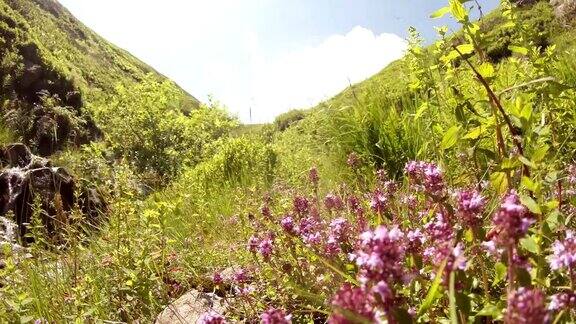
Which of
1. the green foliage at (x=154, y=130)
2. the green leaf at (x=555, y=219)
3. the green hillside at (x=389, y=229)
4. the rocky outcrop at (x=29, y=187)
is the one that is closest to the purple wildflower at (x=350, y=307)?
the green hillside at (x=389, y=229)

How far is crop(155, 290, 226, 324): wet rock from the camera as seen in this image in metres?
3.43

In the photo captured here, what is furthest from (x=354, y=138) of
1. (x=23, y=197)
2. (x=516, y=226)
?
(x=23, y=197)

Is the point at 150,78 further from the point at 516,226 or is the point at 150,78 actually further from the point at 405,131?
the point at 516,226

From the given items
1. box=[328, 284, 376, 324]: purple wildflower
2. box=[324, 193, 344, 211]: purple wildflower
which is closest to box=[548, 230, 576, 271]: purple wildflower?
box=[328, 284, 376, 324]: purple wildflower

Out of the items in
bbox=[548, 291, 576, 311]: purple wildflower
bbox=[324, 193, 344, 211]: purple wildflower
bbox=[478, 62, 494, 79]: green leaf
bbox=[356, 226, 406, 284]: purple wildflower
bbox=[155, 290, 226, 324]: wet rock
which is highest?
bbox=[478, 62, 494, 79]: green leaf

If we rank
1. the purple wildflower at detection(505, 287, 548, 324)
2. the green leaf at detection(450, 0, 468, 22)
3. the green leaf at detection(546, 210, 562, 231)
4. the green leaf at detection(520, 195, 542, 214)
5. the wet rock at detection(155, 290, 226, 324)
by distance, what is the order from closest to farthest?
the purple wildflower at detection(505, 287, 548, 324) → the green leaf at detection(520, 195, 542, 214) → the green leaf at detection(546, 210, 562, 231) → the green leaf at detection(450, 0, 468, 22) → the wet rock at detection(155, 290, 226, 324)

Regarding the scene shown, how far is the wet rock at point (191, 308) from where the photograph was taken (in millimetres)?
3430

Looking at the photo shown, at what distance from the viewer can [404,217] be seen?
3.07 m

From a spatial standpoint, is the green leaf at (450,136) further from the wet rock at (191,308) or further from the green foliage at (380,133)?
the green foliage at (380,133)

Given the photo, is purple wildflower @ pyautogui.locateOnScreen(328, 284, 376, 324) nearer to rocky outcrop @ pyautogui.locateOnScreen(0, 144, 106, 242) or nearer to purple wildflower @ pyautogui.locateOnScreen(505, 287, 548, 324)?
purple wildflower @ pyautogui.locateOnScreen(505, 287, 548, 324)

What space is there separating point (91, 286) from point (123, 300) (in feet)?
0.82

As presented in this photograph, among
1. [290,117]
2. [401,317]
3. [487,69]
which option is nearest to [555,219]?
[401,317]

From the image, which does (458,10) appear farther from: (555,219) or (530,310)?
(530,310)

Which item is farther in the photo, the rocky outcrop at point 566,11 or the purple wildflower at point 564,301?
the rocky outcrop at point 566,11
